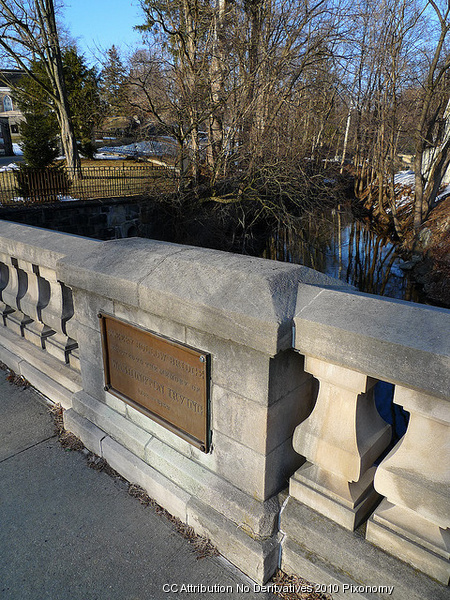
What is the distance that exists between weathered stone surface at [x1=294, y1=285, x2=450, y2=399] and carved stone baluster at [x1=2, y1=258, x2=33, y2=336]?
315 cm

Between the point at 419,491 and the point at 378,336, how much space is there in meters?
0.69

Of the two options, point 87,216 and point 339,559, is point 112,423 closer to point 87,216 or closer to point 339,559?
point 339,559

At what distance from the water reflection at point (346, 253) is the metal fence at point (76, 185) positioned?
5.27 m

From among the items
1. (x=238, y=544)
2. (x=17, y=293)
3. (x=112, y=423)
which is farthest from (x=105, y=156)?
(x=238, y=544)

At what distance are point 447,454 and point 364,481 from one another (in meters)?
0.52

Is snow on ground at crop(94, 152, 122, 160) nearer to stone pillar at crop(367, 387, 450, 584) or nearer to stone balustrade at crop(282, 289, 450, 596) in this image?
stone balustrade at crop(282, 289, 450, 596)

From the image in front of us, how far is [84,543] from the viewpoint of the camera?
2.39m

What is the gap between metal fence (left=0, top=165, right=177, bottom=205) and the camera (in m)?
14.8

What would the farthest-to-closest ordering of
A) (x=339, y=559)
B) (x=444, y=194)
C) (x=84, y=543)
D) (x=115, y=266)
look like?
1. (x=444, y=194)
2. (x=115, y=266)
3. (x=84, y=543)
4. (x=339, y=559)

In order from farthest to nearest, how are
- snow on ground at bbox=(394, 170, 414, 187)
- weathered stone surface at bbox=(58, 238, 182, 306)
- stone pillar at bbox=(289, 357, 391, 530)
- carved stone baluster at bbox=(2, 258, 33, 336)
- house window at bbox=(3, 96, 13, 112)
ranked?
house window at bbox=(3, 96, 13, 112), snow on ground at bbox=(394, 170, 414, 187), carved stone baluster at bbox=(2, 258, 33, 336), weathered stone surface at bbox=(58, 238, 182, 306), stone pillar at bbox=(289, 357, 391, 530)

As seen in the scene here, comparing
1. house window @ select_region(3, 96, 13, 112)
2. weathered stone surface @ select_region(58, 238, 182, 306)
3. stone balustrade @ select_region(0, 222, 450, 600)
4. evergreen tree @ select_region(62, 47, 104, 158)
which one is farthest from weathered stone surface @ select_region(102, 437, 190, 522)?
house window @ select_region(3, 96, 13, 112)

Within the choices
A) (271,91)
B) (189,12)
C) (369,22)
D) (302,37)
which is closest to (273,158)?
(271,91)

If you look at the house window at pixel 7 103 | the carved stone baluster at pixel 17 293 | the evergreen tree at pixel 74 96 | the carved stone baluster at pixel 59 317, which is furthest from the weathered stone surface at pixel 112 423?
the house window at pixel 7 103

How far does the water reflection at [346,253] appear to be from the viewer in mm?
14001
